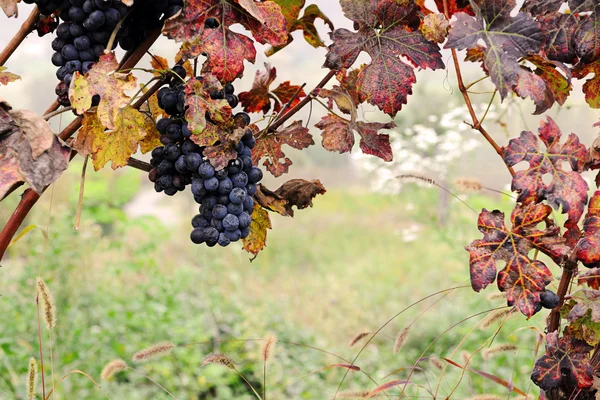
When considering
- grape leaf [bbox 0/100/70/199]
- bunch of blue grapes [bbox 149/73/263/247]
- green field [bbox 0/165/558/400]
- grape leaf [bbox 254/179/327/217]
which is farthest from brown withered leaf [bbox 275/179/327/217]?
green field [bbox 0/165/558/400]

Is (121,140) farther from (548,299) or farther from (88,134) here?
(548,299)

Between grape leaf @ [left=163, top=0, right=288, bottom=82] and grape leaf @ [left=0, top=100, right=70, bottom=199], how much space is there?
0.17 metres

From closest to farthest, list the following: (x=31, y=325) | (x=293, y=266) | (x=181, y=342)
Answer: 1. (x=31, y=325)
2. (x=181, y=342)
3. (x=293, y=266)

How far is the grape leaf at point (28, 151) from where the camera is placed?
58 centimetres

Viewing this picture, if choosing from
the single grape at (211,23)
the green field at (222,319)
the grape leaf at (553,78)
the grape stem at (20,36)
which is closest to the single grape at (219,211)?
the single grape at (211,23)

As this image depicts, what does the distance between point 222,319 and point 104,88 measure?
2547 mm

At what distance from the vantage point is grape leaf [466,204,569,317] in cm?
72

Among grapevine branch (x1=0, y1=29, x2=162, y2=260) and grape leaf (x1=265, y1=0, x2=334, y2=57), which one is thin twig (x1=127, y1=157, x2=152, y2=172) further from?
grape leaf (x1=265, y1=0, x2=334, y2=57)

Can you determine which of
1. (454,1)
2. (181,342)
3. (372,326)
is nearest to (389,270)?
(372,326)

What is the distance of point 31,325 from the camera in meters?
2.40

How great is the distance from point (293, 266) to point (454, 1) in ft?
15.8

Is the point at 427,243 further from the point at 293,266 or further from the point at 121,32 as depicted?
the point at 121,32

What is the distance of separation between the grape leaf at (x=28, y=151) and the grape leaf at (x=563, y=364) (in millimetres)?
671

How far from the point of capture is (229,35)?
0.67 m
